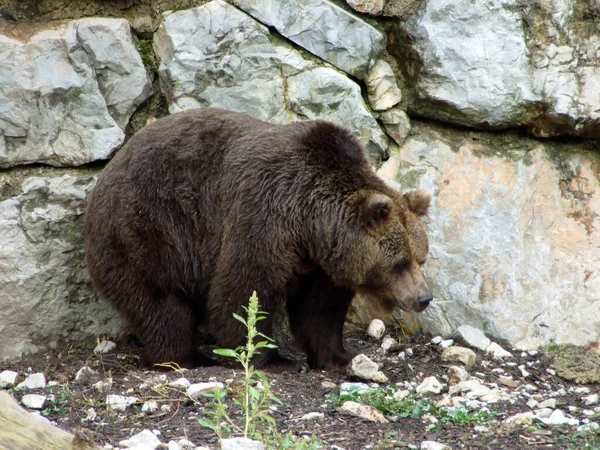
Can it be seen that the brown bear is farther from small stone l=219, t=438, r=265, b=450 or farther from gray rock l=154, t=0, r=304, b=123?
small stone l=219, t=438, r=265, b=450

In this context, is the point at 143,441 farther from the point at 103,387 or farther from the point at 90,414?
the point at 103,387

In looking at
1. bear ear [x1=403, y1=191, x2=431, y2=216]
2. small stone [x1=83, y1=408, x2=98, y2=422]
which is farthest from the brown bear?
small stone [x1=83, y1=408, x2=98, y2=422]

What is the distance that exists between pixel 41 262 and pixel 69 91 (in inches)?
49.3

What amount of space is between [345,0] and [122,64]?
5.74 feet

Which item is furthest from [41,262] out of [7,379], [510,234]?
[510,234]

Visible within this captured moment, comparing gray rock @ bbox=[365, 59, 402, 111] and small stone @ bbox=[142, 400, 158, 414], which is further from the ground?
gray rock @ bbox=[365, 59, 402, 111]

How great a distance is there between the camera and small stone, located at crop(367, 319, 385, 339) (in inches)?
262

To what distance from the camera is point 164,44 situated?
6492 millimetres

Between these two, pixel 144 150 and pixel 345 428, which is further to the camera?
pixel 144 150

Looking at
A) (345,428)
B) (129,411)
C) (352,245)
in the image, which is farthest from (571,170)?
(129,411)

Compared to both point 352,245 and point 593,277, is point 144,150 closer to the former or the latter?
point 352,245

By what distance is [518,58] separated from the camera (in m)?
6.54

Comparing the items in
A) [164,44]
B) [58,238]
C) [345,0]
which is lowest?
[58,238]

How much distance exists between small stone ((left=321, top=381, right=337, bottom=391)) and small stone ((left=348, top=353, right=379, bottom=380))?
0.19m
